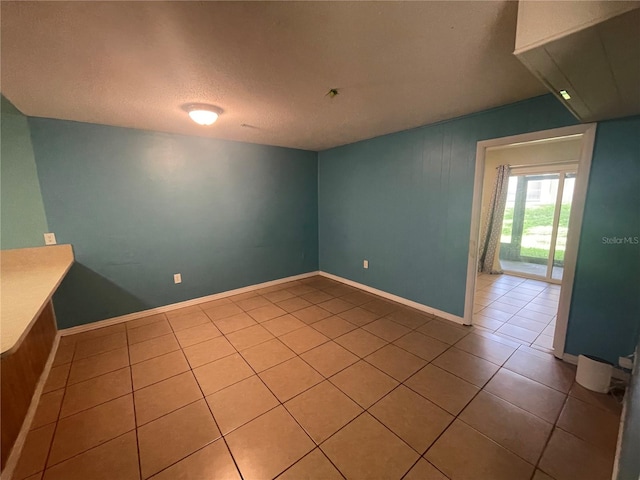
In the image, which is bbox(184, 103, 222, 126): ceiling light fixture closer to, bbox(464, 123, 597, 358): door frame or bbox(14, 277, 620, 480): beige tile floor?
bbox(14, 277, 620, 480): beige tile floor

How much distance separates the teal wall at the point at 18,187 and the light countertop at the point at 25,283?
117mm

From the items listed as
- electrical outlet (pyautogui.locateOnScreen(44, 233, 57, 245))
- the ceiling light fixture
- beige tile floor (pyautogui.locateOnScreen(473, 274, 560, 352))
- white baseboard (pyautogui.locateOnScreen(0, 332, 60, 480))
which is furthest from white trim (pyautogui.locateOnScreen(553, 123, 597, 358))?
electrical outlet (pyautogui.locateOnScreen(44, 233, 57, 245))

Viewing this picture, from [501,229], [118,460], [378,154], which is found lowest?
[118,460]

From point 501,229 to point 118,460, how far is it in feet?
19.5

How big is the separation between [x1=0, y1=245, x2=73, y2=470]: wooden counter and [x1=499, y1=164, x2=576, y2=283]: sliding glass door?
5978 millimetres

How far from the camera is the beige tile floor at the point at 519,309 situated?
2621 mm

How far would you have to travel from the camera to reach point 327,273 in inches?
181

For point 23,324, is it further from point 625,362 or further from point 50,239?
point 625,362

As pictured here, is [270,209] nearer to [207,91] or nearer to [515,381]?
[207,91]

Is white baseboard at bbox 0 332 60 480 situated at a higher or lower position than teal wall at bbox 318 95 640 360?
lower

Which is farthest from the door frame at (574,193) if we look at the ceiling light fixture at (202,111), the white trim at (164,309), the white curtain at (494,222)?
the white trim at (164,309)

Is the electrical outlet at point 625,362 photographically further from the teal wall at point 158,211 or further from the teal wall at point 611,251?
the teal wall at point 158,211

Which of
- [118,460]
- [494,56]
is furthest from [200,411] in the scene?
[494,56]

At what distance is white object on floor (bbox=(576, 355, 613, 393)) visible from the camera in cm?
180
